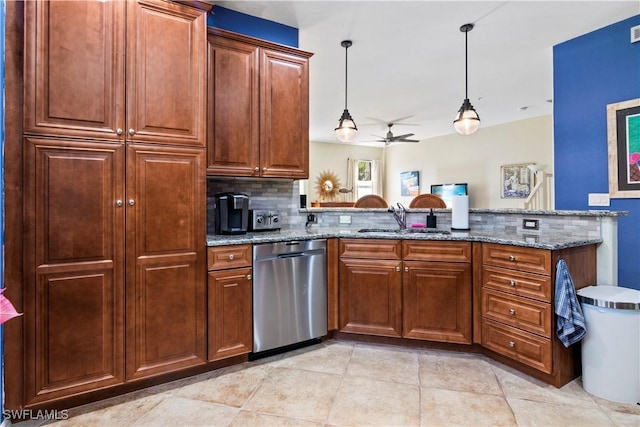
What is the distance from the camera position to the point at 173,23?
2.11 metres

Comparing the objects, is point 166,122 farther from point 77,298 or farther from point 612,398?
point 612,398

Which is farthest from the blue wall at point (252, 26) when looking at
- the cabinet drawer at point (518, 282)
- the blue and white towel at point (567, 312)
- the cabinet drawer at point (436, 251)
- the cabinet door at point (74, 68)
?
the blue and white towel at point (567, 312)

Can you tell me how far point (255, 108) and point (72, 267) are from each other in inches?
Result: 63.0

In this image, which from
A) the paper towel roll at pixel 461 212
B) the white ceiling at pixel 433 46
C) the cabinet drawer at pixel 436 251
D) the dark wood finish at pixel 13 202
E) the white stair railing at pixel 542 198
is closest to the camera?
the dark wood finish at pixel 13 202

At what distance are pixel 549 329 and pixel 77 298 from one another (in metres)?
2.71

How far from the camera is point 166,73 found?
2.09 metres

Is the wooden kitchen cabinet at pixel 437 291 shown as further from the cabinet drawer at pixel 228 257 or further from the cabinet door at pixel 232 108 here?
the cabinet door at pixel 232 108

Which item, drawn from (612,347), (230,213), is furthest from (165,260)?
(612,347)

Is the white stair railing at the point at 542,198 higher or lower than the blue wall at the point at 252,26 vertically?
lower

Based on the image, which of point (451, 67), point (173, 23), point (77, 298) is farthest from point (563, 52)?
point (77, 298)

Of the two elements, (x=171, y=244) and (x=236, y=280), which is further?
(x=236, y=280)

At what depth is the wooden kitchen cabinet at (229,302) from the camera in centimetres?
223

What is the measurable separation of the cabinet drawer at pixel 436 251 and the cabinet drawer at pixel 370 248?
2.9 inches

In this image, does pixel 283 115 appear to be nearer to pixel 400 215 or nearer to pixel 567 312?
pixel 400 215
